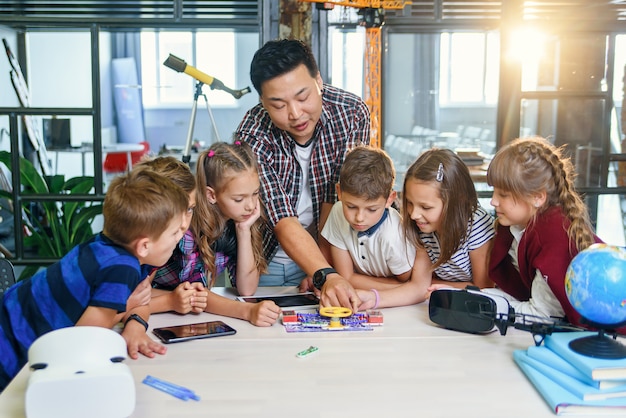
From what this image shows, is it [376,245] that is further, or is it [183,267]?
[376,245]

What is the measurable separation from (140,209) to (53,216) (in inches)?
71.9

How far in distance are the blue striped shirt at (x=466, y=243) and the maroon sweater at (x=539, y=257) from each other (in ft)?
0.21

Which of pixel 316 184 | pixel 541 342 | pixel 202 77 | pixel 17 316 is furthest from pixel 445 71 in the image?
pixel 17 316

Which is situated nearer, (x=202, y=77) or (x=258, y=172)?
(x=258, y=172)

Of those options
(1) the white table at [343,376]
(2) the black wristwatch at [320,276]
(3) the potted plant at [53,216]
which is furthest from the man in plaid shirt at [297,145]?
(3) the potted plant at [53,216]

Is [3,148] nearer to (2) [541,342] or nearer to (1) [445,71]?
(1) [445,71]

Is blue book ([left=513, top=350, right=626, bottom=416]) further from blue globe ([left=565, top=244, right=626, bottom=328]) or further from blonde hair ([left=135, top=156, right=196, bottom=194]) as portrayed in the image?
blonde hair ([left=135, top=156, right=196, bottom=194])

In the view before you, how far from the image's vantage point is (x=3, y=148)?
311cm

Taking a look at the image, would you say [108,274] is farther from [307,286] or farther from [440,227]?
[440,227]

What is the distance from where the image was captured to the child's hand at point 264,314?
1705mm

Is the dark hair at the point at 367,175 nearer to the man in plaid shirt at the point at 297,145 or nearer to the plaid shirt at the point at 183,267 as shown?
the man in plaid shirt at the point at 297,145

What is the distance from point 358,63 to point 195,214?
1449mm

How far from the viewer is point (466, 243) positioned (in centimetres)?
200

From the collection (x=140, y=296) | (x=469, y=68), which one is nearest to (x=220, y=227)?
(x=140, y=296)
